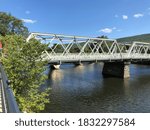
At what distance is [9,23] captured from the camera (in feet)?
323

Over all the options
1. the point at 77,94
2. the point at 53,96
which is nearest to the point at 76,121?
the point at 53,96

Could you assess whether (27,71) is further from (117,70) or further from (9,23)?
(9,23)

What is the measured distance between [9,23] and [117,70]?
168ft

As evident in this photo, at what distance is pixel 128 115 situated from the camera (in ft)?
23.9

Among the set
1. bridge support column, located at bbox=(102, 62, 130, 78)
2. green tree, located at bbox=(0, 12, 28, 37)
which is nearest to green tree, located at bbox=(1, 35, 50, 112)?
bridge support column, located at bbox=(102, 62, 130, 78)

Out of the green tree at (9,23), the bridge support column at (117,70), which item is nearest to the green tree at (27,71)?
the bridge support column at (117,70)

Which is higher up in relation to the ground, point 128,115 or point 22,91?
point 128,115

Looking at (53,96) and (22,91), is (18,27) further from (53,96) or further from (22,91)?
(22,91)

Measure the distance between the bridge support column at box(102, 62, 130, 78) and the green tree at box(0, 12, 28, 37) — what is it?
41.2 metres

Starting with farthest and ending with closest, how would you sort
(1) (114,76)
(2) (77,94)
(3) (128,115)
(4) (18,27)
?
1. (4) (18,27)
2. (1) (114,76)
3. (2) (77,94)
4. (3) (128,115)

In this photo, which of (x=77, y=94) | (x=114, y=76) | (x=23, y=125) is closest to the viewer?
(x=23, y=125)

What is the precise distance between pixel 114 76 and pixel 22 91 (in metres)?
49.1

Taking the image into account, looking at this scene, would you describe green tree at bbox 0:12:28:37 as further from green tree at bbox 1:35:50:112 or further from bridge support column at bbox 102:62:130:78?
green tree at bbox 1:35:50:112

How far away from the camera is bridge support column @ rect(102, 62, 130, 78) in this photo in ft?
221
